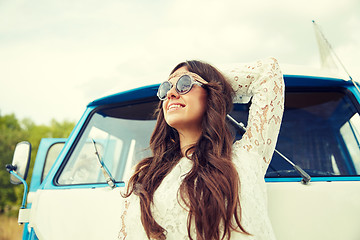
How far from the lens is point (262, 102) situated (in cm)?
176

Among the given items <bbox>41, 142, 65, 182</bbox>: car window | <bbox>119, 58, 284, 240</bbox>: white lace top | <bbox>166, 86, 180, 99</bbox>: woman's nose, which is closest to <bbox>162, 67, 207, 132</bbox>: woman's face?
<bbox>166, 86, 180, 99</bbox>: woman's nose

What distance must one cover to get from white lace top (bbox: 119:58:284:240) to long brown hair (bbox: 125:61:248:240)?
42mm

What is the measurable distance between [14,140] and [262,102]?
28361 millimetres

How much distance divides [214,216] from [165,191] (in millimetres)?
310

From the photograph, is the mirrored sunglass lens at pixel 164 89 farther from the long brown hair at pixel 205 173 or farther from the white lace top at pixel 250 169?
the white lace top at pixel 250 169

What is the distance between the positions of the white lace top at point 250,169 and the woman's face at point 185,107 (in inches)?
8.5

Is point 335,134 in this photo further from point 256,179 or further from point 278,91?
point 256,179

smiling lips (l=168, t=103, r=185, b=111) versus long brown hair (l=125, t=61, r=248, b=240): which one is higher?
smiling lips (l=168, t=103, r=185, b=111)

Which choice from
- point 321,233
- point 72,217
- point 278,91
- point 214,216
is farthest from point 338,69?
point 72,217

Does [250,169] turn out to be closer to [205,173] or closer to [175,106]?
[205,173]

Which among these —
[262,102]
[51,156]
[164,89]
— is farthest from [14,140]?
[262,102]

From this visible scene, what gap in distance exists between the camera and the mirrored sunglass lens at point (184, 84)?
5.82 ft

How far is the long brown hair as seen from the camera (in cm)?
141

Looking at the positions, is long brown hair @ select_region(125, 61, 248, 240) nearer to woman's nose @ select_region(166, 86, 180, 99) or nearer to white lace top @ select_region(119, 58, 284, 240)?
white lace top @ select_region(119, 58, 284, 240)
